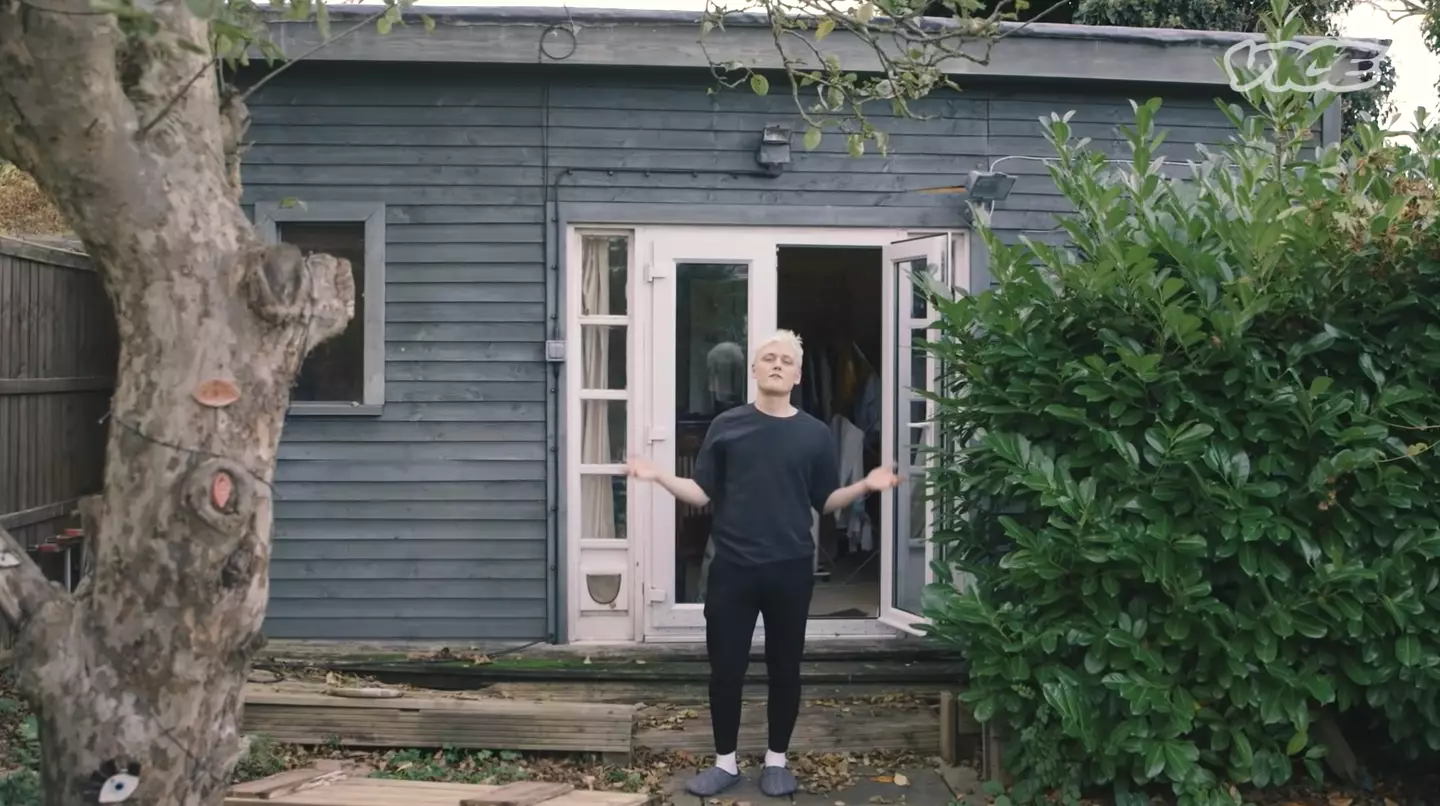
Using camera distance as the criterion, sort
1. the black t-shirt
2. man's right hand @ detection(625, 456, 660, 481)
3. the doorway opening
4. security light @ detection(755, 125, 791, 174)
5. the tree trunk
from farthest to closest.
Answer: the doorway opening
security light @ detection(755, 125, 791, 174)
the black t-shirt
man's right hand @ detection(625, 456, 660, 481)
the tree trunk

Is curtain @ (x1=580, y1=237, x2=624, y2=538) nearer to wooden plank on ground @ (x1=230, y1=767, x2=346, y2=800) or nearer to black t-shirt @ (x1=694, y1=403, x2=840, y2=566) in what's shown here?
black t-shirt @ (x1=694, y1=403, x2=840, y2=566)

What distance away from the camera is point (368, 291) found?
6.82m

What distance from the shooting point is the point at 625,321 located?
688cm

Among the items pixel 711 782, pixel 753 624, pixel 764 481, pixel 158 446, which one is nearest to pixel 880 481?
pixel 764 481

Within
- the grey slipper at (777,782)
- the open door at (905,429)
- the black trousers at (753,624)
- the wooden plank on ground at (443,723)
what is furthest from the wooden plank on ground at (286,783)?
the open door at (905,429)

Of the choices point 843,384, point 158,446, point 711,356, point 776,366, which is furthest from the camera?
point 843,384

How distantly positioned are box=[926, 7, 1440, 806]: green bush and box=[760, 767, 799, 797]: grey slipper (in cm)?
78

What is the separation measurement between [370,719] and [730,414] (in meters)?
1.94

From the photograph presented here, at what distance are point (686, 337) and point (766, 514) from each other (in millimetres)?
2174

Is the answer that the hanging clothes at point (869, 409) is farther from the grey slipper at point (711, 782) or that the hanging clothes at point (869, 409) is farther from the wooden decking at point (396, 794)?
the wooden decking at point (396, 794)

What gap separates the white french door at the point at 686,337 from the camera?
6840 mm

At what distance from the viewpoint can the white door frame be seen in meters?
6.84

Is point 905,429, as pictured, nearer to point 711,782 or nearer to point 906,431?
point 906,431

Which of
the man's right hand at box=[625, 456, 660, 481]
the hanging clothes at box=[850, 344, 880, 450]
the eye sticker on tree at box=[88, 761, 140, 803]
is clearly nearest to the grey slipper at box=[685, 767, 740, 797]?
the man's right hand at box=[625, 456, 660, 481]
